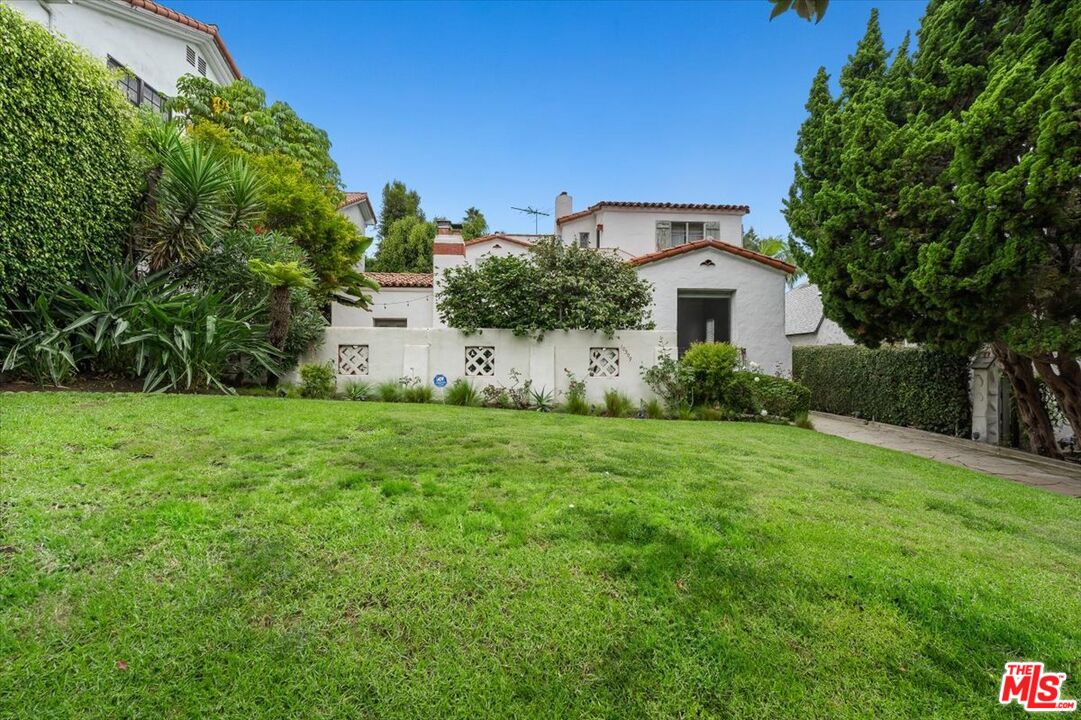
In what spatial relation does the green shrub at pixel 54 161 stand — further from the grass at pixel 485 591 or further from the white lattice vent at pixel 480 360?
the white lattice vent at pixel 480 360

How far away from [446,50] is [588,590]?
39.1 ft

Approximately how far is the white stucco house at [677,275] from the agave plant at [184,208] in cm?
461

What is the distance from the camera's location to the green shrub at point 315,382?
8.34 meters

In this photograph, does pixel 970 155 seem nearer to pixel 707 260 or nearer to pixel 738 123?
pixel 738 123

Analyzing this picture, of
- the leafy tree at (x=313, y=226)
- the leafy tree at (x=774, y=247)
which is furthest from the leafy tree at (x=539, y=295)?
the leafy tree at (x=774, y=247)

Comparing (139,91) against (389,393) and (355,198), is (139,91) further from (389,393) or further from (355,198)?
(389,393)

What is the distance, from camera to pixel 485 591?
7.16 ft

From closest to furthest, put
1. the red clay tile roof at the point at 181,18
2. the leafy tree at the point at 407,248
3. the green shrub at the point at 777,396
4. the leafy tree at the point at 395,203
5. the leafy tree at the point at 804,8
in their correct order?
the leafy tree at the point at 804,8 → the green shrub at the point at 777,396 → the red clay tile roof at the point at 181,18 → the leafy tree at the point at 407,248 → the leafy tree at the point at 395,203

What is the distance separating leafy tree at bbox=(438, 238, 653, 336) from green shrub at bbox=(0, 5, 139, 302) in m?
5.18

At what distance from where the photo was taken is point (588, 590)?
2211 mm

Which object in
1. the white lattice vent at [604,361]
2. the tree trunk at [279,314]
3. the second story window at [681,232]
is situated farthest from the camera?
the second story window at [681,232]

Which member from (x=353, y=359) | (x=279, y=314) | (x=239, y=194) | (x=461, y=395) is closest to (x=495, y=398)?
(x=461, y=395)

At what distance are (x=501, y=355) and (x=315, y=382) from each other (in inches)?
131

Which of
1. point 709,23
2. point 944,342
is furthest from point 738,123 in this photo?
point 944,342
